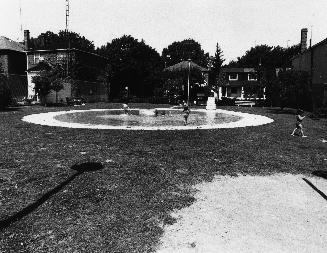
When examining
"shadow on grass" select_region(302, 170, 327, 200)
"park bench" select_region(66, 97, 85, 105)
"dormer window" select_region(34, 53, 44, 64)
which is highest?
"dormer window" select_region(34, 53, 44, 64)

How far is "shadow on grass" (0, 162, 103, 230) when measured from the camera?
17.4 ft

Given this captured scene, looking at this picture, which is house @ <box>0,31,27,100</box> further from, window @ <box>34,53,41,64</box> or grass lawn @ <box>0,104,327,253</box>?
grass lawn @ <box>0,104,327,253</box>

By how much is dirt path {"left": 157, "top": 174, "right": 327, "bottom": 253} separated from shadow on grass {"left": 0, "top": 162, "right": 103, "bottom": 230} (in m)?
2.56

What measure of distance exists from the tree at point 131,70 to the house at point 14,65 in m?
16.4

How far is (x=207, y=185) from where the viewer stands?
719cm

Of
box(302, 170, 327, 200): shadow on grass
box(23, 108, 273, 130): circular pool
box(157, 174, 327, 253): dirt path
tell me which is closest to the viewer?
box(157, 174, 327, 253): dirt path

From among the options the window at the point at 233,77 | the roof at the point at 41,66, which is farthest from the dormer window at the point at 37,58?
the window at the point at 233,77

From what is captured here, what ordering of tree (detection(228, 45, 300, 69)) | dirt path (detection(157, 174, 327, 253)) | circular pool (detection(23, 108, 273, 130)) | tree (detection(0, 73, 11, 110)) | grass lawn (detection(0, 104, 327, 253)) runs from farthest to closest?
1. tree (detection(228, 45, 300, 69))
2. tree (detection(0, 73, 11, 110))
3. circular pool (detection(23, 108, 273, 130))
4. grass lawn (detection(0, 104, 327, 253))
5. dirt path (detection(157, 174, 327, 253))

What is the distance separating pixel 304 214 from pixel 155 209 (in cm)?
265

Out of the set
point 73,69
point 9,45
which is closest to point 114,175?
point 73,69

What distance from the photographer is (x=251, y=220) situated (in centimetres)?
536

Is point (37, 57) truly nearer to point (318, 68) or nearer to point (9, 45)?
point (9, 45)

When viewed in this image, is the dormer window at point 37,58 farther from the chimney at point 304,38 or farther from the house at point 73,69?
the chimney at point 304,38

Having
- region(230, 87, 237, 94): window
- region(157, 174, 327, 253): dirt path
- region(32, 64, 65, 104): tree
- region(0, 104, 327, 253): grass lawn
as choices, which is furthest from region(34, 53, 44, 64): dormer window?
region(157, 174, 327, 253): dirt path
